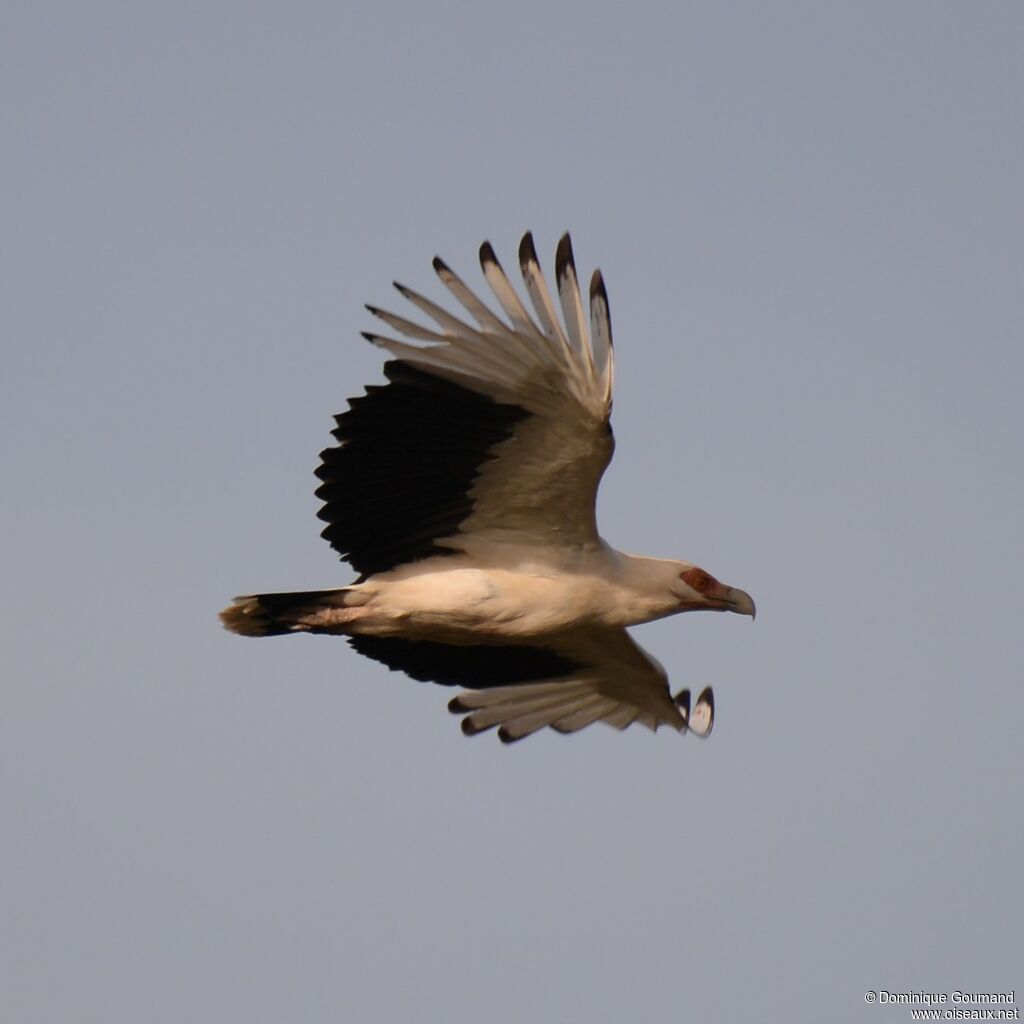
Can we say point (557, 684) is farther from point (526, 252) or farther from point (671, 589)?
point (526, 252)

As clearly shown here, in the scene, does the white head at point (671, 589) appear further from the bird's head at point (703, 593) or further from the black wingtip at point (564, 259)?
the black wingtip at point (564, 259)

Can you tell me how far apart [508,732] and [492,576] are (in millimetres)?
2343

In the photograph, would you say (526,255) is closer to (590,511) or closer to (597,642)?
(590,511)

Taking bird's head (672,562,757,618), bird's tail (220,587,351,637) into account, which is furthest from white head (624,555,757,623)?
bird's tail (220,587,351,637)

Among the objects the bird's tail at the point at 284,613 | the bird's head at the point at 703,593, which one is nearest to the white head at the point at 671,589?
the bird's head at the point at 703,593

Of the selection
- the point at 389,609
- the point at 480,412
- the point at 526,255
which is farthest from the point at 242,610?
the point at 526,255

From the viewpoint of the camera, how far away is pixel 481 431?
38.6 ft

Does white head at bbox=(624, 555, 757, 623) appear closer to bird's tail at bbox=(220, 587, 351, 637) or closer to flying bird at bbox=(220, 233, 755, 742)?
flying bird at bbox=(220, 233, 755, 742)

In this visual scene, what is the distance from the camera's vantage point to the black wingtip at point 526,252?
11.5 metres

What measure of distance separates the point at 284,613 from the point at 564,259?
2.75 meters

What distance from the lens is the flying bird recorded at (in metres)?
11.5

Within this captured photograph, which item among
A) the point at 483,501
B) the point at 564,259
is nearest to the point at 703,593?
the point at 483,501

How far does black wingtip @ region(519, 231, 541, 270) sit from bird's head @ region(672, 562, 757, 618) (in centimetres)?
235

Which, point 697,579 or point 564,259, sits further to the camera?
point 697,579
